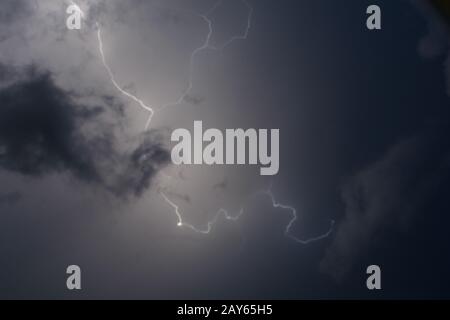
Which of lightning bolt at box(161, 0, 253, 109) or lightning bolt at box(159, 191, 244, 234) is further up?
lightning bolt at box(161, 0, 253, 109)

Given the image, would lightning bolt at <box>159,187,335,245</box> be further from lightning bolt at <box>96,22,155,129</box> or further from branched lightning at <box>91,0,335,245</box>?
lightning bolt at <box>96,22,155,129</box>

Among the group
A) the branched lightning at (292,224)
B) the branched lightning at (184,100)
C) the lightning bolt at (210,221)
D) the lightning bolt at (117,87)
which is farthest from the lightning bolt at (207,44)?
the branched lightning at (292,224)

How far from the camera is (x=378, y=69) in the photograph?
3121 mm

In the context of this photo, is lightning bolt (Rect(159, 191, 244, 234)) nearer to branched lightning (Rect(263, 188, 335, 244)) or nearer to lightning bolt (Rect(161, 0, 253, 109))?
branched lightning (Rect(263, 188, 335, 244))

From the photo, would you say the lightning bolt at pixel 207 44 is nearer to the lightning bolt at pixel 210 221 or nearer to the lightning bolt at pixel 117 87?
the lightning bolt at pixel 117 87

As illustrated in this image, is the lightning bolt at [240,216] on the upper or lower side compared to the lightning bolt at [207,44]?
lower

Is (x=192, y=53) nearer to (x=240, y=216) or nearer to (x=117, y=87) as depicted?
(x=117, y=87)

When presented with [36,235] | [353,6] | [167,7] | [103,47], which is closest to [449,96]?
[353,6]

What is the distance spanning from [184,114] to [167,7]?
0.73 m

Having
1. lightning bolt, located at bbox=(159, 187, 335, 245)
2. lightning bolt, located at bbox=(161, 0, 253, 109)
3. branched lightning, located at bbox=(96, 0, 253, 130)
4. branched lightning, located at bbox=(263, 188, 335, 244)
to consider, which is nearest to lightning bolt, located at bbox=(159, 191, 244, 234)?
lightning bolt, located at bbox=(159, 187, 335, 245)

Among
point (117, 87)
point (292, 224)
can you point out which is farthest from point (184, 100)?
point (292, 224)

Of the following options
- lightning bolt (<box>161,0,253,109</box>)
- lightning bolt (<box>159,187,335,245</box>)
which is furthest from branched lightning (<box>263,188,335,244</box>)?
lightning bolt (<box>161,0,253,109</box>)

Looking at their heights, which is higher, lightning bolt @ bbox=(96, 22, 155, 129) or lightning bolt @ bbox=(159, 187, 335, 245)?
lightning bolt @ bbox=(96, 22, 155, 129)

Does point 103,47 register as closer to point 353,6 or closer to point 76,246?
point 76,246
